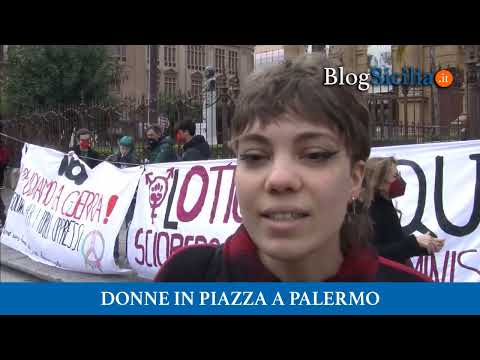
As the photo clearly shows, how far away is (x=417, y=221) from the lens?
329cm

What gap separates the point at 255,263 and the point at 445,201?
6.75 feet

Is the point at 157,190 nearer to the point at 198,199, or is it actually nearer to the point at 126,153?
the point at 198,199

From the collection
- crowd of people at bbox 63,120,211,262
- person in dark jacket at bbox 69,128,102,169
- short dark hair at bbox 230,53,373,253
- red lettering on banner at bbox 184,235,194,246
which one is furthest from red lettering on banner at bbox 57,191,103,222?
short dark hair at bbox 230,53,373,253

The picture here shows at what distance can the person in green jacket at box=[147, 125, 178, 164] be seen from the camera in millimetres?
4719

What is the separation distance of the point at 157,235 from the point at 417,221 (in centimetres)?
199

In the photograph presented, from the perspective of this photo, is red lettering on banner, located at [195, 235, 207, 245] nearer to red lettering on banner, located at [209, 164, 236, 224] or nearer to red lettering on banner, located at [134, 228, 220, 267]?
red lettering on banner, located at [134, 228, 220, 267]

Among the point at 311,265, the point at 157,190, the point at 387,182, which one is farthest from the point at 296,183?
the point at 157,190

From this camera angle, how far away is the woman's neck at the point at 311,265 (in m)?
1.60

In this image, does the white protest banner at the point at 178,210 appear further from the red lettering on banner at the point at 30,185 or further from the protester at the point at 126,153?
the red lettering on banner at the point at 30,185

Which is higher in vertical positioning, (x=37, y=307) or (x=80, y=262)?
(x=37, y=307)
